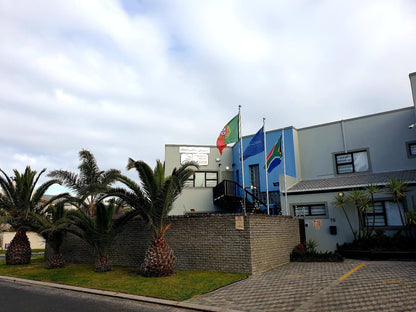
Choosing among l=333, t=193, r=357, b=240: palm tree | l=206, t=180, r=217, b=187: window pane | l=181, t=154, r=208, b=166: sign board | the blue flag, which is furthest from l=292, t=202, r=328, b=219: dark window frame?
l=181, t=154, r=208, b=166: sign board

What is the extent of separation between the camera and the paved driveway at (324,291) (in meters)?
7.32

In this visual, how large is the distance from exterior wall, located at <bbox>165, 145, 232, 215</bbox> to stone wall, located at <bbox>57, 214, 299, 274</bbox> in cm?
933

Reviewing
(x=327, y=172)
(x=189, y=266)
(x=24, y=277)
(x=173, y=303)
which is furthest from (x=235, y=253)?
(x=327, y=172)

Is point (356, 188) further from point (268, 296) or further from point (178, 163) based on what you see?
point (178, 163)

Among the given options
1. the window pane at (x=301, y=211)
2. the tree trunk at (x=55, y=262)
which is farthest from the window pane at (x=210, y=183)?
the tree trunk at (x=55, y=262)

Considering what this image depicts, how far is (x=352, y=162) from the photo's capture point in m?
20.1

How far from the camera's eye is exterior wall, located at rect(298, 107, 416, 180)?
1845 cm

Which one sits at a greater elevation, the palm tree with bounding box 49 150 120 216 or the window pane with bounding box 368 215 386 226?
the palm tree with bounding box 49 150 120 216

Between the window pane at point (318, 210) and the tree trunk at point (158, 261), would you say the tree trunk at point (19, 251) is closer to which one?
the tree trunk at point (158, 261)

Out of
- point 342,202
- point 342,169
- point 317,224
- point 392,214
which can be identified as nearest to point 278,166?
point 342,169

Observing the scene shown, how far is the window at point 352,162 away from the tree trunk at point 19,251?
20299mm

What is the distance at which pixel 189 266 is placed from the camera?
13000mm

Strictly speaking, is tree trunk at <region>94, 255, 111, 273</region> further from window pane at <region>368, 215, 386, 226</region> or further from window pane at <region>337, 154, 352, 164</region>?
window pane at <region>337, 154, 352, 164</region>

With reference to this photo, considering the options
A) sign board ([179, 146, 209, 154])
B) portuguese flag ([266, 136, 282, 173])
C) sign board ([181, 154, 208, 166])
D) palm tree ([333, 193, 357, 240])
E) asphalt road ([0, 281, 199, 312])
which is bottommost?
asphalt road ([0, 281, 199, 312])
